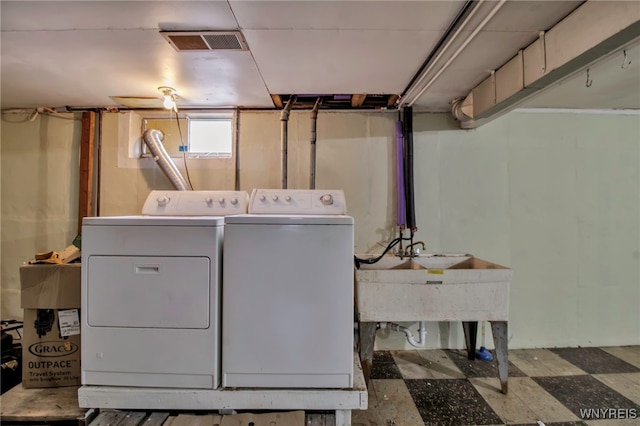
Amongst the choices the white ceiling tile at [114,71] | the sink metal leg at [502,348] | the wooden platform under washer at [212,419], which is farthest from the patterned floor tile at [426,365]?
the white ceiling tile at [114,71]

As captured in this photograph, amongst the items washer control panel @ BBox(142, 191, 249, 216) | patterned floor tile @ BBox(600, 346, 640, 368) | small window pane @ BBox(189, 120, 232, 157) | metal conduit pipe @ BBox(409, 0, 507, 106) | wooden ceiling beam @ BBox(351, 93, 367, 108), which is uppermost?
wooden ceiling beam @ BBox(351, 93, 367, 108)

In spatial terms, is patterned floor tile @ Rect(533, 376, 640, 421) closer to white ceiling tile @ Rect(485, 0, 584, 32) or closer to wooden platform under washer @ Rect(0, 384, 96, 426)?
white ceiling tile @ Rect(485, 0, 584, 32)

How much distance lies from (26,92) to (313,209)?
2270mm

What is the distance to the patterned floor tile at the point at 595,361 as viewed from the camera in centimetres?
219

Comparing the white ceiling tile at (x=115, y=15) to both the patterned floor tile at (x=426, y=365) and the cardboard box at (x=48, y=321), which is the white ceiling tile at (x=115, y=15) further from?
the patterned floor tile at (x=426, y=365)

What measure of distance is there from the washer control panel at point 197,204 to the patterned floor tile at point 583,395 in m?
2.36

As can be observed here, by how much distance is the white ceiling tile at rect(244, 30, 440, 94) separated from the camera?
151 centimetres

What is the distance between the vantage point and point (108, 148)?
2566mm

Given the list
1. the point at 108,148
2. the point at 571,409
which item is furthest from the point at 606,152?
the point at 108,148

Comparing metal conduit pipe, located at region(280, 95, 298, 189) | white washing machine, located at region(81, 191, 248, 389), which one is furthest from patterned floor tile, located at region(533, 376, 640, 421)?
metal conduit pipe, located at region(280, 95, 298, 189)

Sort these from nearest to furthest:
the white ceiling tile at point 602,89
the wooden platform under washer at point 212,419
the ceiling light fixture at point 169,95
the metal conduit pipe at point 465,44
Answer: the metal conduit pipe at point 465,44, the wooden platform under washer at point 212,419, the white ceiling tile at point 602,89, the ceiling light fixture at point 169,95

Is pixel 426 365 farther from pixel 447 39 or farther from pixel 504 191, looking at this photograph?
pixel 447 39

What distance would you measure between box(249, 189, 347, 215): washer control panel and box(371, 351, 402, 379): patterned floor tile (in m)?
1.19

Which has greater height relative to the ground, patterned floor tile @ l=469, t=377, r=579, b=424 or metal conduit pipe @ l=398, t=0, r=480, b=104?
metal conduit pipe @ l=398, t=0, r=480, b=104
